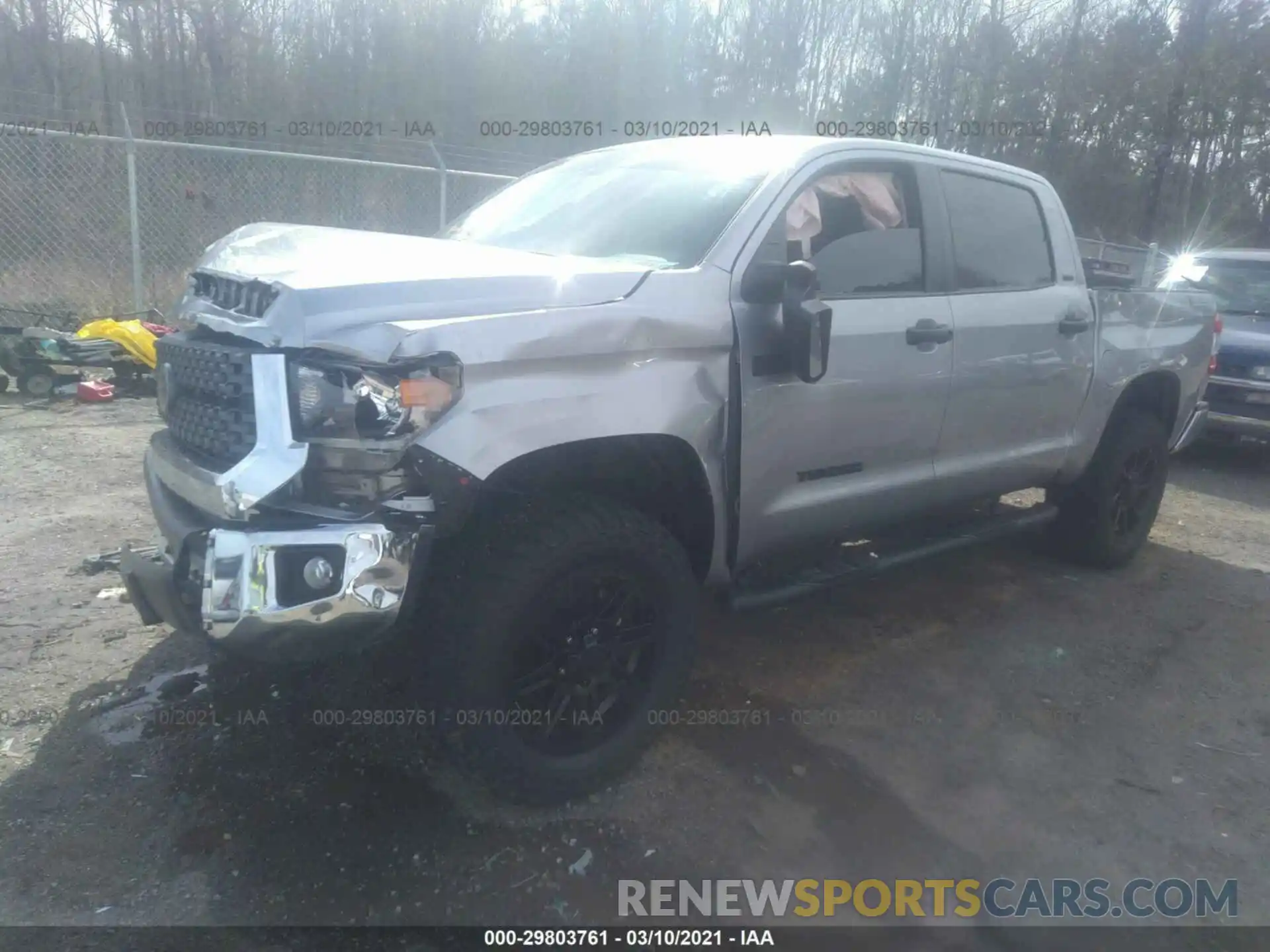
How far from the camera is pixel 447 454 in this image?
2338 millimetres

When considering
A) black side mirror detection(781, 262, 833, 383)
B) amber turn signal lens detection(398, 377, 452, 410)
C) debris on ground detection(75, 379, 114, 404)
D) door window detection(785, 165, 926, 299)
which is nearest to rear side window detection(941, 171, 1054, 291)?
door window detection(785, 165, 926, 299)

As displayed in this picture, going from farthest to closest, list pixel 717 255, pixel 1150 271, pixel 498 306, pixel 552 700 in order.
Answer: pixel 1150 271
pixel 717 255
pixel 552 700
pixel 498 306

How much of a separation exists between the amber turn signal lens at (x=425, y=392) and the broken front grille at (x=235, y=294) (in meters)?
0.43

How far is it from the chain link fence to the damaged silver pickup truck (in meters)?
5.98

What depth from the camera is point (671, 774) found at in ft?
9.88

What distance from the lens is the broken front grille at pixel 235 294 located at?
96.3 inches

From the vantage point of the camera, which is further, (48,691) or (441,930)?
(48,691)

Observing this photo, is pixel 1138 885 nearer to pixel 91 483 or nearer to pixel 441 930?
pixel 441 930

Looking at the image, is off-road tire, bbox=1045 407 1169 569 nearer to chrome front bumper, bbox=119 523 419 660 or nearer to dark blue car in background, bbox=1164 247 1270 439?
dark blue car in background, bbox=1164 247 1270 439

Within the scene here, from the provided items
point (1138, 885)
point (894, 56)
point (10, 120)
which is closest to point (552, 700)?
point (1138, 885)

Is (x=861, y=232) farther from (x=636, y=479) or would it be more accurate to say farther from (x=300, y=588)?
(x=300, y=588)

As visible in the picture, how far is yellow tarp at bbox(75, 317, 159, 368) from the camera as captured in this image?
724 centimetres

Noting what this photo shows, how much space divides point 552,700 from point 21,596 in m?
2.45

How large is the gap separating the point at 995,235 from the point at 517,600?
111 inches
